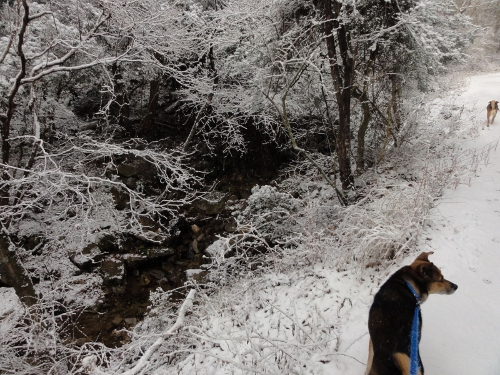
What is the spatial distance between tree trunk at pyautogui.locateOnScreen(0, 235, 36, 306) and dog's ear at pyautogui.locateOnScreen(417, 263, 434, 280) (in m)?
6.10

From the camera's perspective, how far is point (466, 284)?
332cm

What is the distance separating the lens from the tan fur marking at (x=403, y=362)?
187cm

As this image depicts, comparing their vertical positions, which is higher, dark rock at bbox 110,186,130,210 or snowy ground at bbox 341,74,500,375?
dark rock at bbox 110,186,130,210

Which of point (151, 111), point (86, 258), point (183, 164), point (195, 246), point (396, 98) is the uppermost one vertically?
point (151, 111)

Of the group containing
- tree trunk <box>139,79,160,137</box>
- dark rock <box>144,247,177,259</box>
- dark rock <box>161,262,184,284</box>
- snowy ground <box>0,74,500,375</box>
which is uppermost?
tree trunk <box>139,79,160,137</box>

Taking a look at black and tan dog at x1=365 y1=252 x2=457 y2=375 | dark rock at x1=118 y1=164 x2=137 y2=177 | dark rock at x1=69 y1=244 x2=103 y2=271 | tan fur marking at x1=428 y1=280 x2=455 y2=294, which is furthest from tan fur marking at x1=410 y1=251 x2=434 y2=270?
dark rock at x1=118 y1=164 x2=137 y2=177

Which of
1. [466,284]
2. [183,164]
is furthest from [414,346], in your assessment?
[183,164]

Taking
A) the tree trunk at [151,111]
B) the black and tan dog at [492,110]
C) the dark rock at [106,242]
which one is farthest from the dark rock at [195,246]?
the black and tan dog at [492,110]

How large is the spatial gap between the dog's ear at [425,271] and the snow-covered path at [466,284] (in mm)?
910

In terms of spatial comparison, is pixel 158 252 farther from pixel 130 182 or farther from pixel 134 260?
pixel 130 182

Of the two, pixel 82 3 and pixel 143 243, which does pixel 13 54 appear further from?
pixel 143 243

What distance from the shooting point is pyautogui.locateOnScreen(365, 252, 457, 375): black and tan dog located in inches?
75.8

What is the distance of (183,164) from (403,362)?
498 cm

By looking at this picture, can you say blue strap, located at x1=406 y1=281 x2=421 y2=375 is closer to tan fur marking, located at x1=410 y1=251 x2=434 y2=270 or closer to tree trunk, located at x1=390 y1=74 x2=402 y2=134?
tan fur marking, located at x1=410 y1=251 x2=434 y2=270
